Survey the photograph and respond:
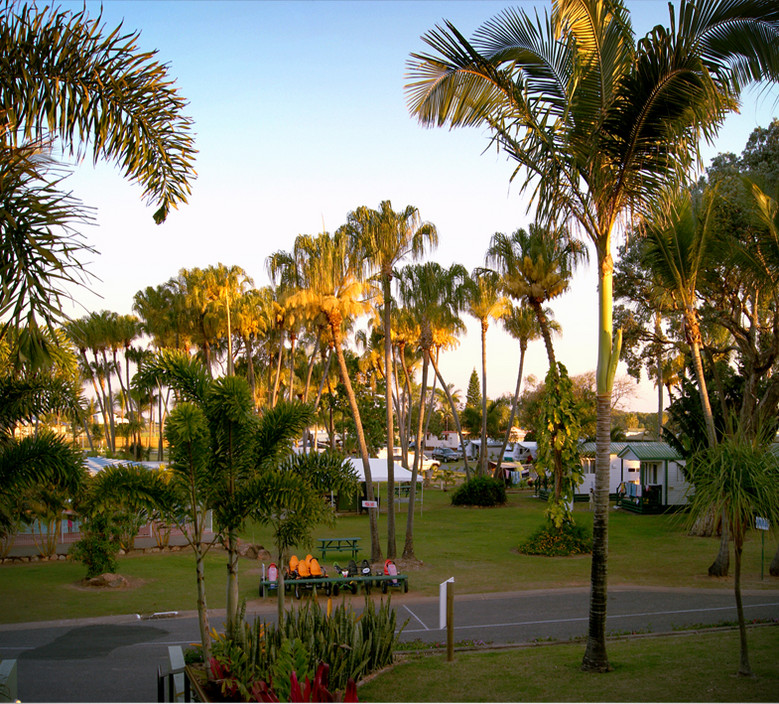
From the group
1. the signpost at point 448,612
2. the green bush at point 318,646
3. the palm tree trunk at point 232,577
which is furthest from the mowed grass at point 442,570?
the palm tree trunk at point 232,577

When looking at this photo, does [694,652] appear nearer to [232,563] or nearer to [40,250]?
[232,563]

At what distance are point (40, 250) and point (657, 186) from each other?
783 cm

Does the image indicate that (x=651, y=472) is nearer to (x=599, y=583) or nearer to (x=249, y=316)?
(x=249, y=316)

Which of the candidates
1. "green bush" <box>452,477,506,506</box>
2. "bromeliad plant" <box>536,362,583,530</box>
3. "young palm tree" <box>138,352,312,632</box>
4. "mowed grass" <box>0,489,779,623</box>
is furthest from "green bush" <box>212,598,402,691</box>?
"green bush" <box>452,477,506,506</box>

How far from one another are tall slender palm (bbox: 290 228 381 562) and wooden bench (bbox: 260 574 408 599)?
2.93m

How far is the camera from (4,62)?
4684mm

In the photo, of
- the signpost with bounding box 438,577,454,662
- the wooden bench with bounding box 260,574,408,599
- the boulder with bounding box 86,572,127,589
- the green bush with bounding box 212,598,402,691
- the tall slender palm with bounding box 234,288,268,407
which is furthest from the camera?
the tall slender palm with bounding box 234,288,268,407

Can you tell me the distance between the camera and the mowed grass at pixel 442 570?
1559 cm

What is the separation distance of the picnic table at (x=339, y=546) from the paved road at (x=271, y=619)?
5.19 m

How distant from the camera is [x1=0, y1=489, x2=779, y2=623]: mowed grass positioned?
15.6 metres

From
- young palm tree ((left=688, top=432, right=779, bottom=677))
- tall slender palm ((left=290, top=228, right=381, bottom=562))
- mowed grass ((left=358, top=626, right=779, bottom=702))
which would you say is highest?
tall slender palm ((left=290, top=228, right=381, bottom=562))

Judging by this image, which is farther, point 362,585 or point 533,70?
point 362,585

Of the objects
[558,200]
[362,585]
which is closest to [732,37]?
[558,200]

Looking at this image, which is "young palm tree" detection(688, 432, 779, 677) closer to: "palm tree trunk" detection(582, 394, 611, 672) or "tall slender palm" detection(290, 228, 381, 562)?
"palm tree trunk" detection(582, 394, 611, 672)
